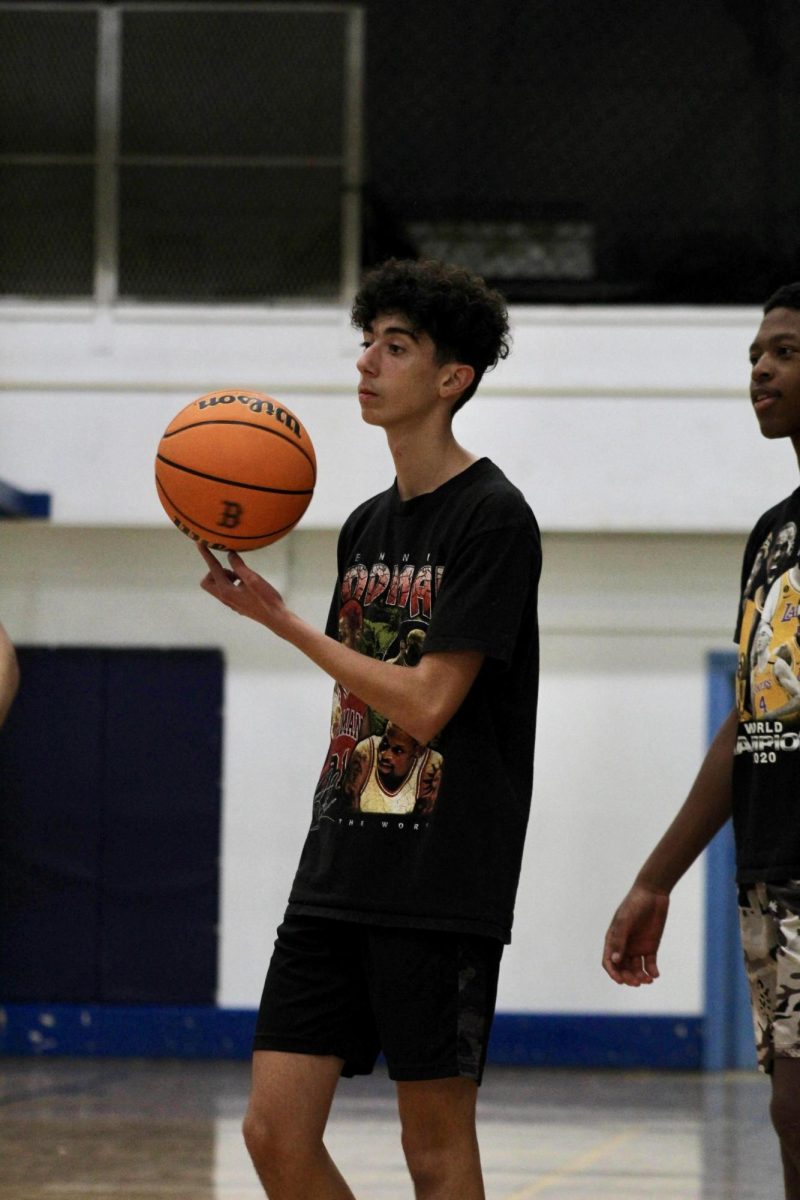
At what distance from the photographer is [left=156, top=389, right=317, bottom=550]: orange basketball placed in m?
2.96

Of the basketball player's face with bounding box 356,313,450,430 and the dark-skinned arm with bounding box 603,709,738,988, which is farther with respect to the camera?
the dark-skinned arm with bounding box 603,709,738,988

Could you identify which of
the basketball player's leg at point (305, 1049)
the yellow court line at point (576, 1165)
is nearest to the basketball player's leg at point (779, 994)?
the basketball player's leg at point (305, 1049)

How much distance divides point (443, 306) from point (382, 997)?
1.16 meters

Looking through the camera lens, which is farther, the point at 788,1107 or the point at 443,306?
the point at 443,306

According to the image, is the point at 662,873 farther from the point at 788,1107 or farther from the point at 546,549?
A: the point at 546,549

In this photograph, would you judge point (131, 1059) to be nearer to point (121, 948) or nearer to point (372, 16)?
point (121, 948)

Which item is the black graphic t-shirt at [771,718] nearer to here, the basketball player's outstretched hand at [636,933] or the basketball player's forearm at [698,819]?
the basketball player's forearm at [698,819]

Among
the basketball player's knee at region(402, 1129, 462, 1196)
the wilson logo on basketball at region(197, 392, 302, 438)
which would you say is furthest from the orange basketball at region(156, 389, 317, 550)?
the basketball player's knee at region(402, 1129, 462, 1196)

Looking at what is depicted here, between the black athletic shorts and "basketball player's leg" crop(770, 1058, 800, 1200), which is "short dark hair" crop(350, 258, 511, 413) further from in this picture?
"basketball player's leg" crop(770, 1058, 800, 1200)

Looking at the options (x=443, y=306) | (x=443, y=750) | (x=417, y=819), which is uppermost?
(x=443, y=306)

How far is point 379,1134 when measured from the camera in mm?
6828

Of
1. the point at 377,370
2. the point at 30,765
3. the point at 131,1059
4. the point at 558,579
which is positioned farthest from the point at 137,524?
the point at 377,370

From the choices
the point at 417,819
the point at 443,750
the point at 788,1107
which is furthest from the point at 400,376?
the point at 788,1107

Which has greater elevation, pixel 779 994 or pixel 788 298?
pixel 788 298
